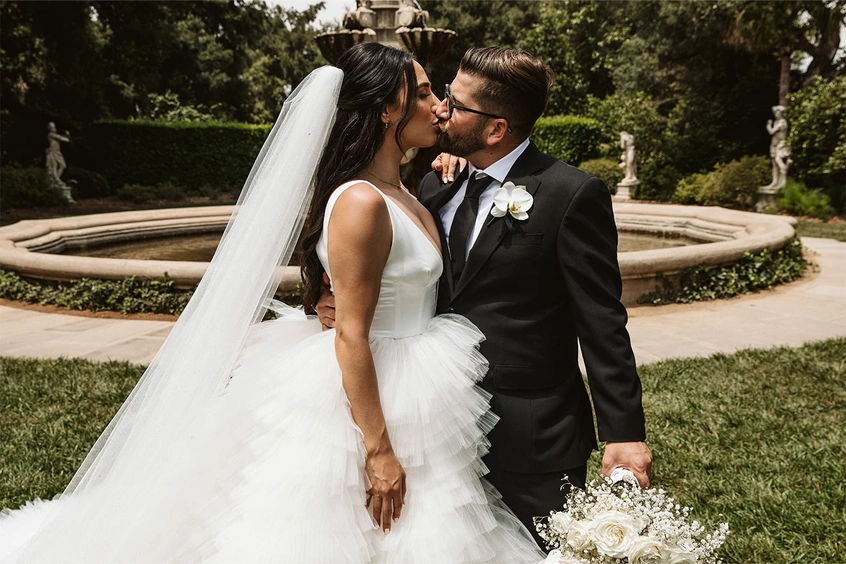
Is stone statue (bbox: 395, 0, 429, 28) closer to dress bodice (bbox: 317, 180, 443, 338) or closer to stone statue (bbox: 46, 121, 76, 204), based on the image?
dress bodice (bbox: 317, 180, 443, 338)

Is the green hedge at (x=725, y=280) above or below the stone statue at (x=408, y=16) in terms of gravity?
below

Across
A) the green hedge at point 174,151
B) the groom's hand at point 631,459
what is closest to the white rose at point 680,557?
the groom's hand at point 631,459

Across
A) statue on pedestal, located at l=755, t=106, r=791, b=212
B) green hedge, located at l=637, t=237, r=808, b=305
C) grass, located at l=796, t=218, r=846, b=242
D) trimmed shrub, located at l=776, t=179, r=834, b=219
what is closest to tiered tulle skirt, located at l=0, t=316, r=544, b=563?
green hedge, located at l=637, t=237, r=808, b=305

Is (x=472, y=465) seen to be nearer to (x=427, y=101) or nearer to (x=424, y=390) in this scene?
(x=424, y=390)

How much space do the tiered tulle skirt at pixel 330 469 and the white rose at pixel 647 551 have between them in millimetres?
549

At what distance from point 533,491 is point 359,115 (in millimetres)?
1301

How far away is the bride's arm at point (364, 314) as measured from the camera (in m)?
1.87

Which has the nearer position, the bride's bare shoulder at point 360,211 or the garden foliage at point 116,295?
the bride's bare shoulder at point 360,211

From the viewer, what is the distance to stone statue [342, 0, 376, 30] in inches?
314

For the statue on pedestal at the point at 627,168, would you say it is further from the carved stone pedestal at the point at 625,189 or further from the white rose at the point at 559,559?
the white rose at the point at 559,559

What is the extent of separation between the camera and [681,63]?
24469 mm

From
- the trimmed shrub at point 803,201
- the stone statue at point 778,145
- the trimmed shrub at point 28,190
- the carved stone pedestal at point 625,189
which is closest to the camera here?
the trimmed shrub at point 803,201

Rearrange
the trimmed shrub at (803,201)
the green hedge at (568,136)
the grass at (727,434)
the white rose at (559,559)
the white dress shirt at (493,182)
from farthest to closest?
1. the green hedge at (568,136)
2. the trimmed shrub at (803,201)
3. the grass at (727,434)
4. the white dress shirt at (493,182)
5. the white rose at (559,559)

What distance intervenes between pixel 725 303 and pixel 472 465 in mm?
6725
